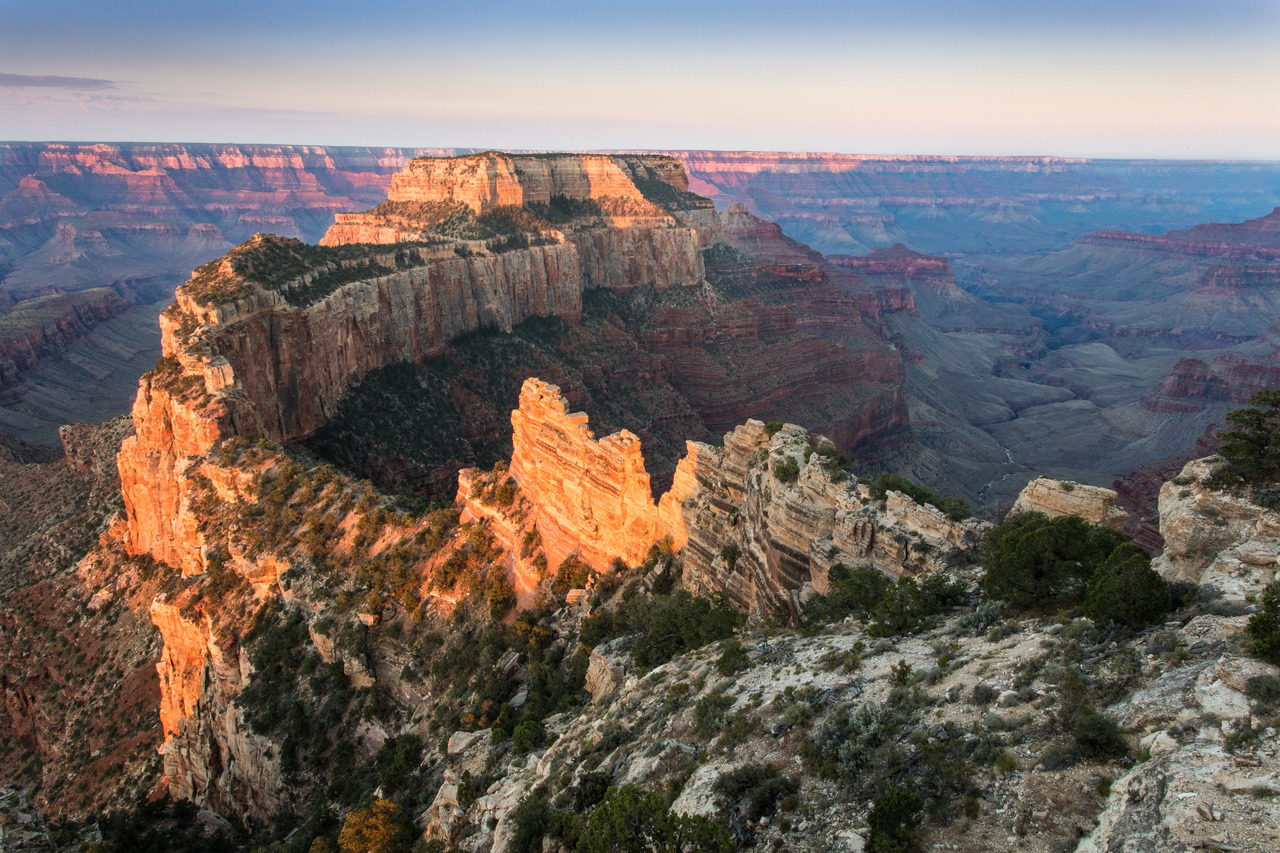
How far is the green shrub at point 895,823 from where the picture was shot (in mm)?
10977

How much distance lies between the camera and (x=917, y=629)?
1822 cm

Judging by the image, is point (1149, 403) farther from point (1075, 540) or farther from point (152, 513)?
point (152, 513)

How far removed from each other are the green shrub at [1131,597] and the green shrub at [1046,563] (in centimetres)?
219

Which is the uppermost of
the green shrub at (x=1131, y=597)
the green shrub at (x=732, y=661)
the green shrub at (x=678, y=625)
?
the green shrub at (x=1131, y=597)

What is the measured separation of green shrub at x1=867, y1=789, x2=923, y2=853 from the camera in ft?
36.0

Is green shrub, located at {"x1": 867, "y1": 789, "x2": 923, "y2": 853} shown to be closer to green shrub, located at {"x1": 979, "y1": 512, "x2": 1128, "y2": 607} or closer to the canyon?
the canyon

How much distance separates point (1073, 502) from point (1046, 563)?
5.74m

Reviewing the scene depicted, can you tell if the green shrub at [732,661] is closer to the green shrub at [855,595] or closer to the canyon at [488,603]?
the canyon at [488,603]

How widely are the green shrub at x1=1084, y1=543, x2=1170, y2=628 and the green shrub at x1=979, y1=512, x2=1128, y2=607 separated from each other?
219 cm

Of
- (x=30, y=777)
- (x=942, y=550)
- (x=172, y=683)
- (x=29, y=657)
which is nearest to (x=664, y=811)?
(x=942, y=550)

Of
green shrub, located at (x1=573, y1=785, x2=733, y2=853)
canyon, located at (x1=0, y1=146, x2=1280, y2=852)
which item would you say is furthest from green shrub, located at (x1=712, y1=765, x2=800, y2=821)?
green shrub, located at (x1=573, y1=785, x2=733, y2=853)

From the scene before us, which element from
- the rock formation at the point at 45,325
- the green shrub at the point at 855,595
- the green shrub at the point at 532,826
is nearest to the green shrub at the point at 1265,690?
the green shrub at the point at 855,595

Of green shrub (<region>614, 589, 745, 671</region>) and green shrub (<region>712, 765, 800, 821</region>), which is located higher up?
green shrub (<region>712, 765, 800, 821</region>)

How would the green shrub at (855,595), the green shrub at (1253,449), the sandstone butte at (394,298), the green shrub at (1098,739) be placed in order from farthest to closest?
the sandstone butte at (394,298)
the green shrub at (855,595)
the green shrub at (1253,449)
the green shrub at (1098,739)
